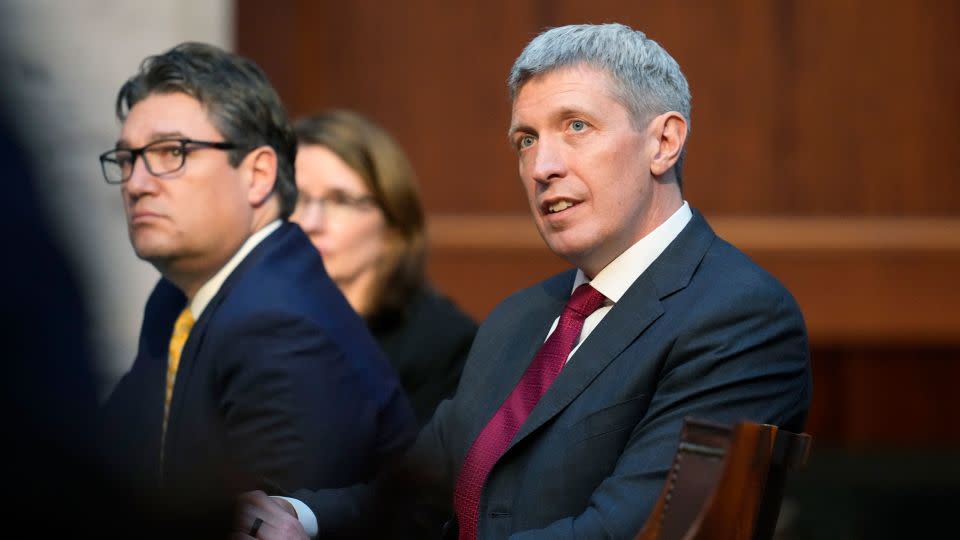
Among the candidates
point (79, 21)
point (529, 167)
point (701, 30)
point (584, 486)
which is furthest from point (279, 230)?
point (701, 30)

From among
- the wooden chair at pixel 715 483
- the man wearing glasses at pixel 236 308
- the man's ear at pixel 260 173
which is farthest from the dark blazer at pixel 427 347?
the wooden chair at pixel 715 483

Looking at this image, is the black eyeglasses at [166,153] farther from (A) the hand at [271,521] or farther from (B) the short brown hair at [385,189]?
(B) the short brown hair at [385,189]

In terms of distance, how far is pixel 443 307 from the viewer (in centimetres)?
452

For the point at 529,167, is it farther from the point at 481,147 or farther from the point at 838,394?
the point at 838,394

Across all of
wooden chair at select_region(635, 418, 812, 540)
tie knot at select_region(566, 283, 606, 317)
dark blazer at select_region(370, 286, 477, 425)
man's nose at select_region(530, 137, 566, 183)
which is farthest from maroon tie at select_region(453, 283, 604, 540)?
dark blazer at select_region(370, 286, 477, 425)

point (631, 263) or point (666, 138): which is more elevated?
point (666, 138)

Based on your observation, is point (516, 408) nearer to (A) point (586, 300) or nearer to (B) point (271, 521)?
(A) point (586, 300)

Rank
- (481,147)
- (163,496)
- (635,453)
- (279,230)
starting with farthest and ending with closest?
1. (481,147)
2. (279,230)
3. (635,453)
4. (163,496)

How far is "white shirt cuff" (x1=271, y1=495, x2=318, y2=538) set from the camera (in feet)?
8.88

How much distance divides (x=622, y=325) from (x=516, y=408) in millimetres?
264

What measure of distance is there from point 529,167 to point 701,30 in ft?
8.70

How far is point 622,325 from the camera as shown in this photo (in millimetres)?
2602

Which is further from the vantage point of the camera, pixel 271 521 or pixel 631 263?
pixel 631 263

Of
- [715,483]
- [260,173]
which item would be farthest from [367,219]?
[715,483]
